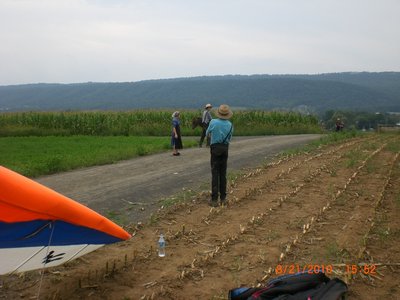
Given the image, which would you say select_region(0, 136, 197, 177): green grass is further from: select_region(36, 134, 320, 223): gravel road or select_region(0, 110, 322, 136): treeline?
select_region(0, 110, 322, 136): treeline

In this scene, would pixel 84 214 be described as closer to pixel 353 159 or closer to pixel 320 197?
pixel 320 197

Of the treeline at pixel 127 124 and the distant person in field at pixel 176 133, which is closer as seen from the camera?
the distant person in field at pixel 176 133

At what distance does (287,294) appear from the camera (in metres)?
4.43

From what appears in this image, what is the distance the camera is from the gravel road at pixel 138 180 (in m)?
9.56

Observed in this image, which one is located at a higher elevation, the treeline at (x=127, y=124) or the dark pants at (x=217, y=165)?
the dark pants at (x=217, y=165)

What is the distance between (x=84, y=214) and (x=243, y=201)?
5.48m

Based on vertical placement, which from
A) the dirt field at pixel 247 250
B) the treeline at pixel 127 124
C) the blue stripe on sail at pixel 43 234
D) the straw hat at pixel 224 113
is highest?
the straw hat at pixel 224 113

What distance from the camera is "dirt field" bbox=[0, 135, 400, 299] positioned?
5.40 m

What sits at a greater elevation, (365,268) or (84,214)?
(84,214)

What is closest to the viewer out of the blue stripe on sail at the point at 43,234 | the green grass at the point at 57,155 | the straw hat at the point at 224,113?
the blue stripe on sail at the point at 43,234

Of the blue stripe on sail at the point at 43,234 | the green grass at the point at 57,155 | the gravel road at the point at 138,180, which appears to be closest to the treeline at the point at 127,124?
the green grass at the point at 57,155

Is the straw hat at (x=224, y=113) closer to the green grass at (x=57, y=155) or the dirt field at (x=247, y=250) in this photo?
the dirt field at (x=247, y=250)

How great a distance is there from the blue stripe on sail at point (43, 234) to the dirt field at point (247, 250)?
0.74 meters

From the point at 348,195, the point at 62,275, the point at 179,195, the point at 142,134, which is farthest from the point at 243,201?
the point at 142,134
